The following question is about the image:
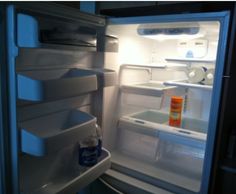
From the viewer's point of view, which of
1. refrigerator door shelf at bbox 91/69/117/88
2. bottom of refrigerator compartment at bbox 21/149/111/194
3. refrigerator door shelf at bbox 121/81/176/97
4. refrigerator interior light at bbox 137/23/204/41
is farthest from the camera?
refrigerator door shelf at bbox 121/81/176/97

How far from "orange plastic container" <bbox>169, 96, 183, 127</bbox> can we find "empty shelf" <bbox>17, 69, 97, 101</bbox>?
632 millimetres

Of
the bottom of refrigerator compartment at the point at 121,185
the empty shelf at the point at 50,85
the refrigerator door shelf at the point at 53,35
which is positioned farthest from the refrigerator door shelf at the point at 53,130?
the bottom of refrigerator compartment at the point at 121,185

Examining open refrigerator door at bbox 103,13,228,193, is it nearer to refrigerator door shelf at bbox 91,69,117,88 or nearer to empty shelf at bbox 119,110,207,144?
empty shelf at bbox 119,110,207,144

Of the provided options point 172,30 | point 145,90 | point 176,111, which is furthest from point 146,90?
point 172,30

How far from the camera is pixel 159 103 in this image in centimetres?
140

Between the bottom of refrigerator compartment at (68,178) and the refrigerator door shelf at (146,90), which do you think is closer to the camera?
the bottom of refrigerator compartment at (68,178)

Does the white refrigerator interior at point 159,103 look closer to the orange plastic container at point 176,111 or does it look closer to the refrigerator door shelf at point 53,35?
the orange plastic container at point 176,111

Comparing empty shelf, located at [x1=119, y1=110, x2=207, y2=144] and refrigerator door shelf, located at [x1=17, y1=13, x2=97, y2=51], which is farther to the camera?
empty shelf, located at [x1=119, y1=110, x2=207, y2=144]

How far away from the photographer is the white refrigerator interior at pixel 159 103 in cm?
121

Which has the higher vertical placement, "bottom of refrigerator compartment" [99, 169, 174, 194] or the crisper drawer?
the crisper drawer

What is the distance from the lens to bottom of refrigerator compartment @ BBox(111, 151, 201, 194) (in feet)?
3.70

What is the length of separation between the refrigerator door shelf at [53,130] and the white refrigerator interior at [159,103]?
0.33 metres

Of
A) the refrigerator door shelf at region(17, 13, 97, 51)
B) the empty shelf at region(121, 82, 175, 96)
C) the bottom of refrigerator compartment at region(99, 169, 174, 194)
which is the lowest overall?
the bottom of refrigerator compartment at region(99, 169, 174, 194)

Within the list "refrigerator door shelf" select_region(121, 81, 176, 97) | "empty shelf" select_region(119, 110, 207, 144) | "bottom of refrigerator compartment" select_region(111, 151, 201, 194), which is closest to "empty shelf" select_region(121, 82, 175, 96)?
"refrigerator door shelf" select_region(121, 81, 176, 97)
